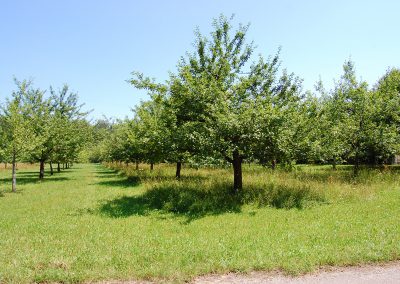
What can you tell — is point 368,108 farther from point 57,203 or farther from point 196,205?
point 57,203

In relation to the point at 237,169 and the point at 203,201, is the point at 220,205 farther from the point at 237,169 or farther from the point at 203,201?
the point at 237,169

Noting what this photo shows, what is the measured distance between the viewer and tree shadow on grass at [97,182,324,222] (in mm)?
13070

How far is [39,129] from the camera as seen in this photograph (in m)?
28.8

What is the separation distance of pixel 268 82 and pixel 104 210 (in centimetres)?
946

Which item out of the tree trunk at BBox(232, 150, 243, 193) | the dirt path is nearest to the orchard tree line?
the tree trunk at BBox(232, 150, 243, 193)

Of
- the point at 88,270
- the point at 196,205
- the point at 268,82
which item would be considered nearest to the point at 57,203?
the point at 196,205

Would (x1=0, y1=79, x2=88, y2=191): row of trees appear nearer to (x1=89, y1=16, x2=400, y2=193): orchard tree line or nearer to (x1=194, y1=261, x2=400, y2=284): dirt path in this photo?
(x1=89, y1=16, x2=400, y2=193): orchard tree line

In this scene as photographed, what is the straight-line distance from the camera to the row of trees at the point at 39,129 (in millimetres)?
20891

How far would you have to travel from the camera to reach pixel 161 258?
23.6 feet

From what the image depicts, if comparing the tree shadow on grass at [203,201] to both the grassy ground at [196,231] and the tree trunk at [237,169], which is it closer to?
the grassy ground at [196,231]

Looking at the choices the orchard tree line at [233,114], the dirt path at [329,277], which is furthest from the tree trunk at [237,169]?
the dirt path at [329,277]

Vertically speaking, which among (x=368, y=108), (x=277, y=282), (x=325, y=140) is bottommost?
(x=277, y=282)

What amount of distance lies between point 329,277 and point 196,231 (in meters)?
4.57

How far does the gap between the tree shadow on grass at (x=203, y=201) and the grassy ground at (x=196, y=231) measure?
1.8 inches
